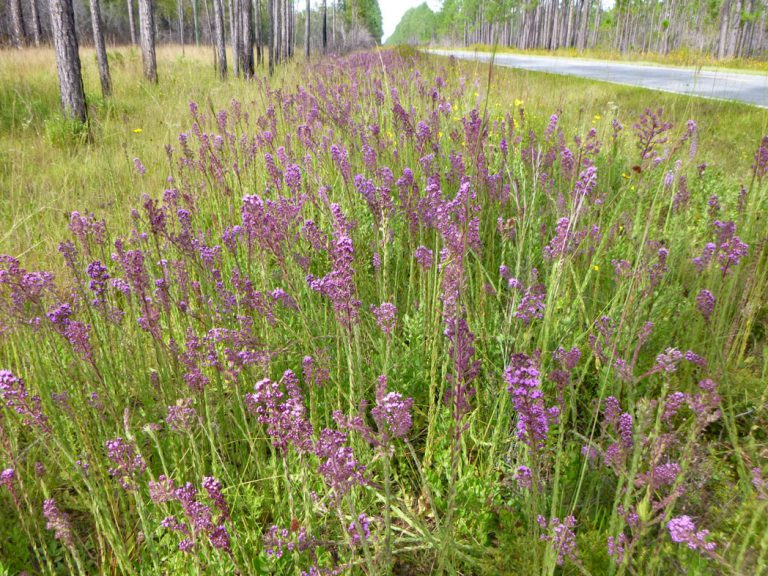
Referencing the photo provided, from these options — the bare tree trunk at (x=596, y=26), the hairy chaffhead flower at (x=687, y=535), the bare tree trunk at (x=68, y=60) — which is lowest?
the hairy chaffhead flower at (x=687, y=535)

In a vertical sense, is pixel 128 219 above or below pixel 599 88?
below

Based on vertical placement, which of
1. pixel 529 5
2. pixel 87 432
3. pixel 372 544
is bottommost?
pixel 372 544

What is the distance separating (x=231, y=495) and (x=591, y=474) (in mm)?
1251

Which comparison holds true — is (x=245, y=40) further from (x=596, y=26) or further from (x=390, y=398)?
(x=596, y=26)

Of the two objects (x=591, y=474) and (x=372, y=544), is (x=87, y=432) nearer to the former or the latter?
(x=372, y=544)

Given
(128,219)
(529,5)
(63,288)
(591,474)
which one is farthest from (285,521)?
(529,5)

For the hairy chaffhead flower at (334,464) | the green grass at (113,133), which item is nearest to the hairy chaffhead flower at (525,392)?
the hairy chaffhead flower at (334,464)

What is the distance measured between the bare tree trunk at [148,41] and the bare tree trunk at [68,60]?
5.31 m

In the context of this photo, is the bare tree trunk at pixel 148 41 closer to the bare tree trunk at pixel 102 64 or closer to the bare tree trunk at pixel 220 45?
the bare tree trunk at pixel 102 64

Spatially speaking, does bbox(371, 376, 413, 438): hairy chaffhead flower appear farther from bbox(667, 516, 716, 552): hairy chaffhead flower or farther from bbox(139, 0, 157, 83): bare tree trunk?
bbox(139, 0, 157, 83): bare tree trunk

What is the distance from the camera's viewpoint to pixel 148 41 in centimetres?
1170

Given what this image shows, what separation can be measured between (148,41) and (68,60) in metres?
5.73

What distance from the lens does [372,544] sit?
162 cm

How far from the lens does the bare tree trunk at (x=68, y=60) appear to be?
6500 mm
